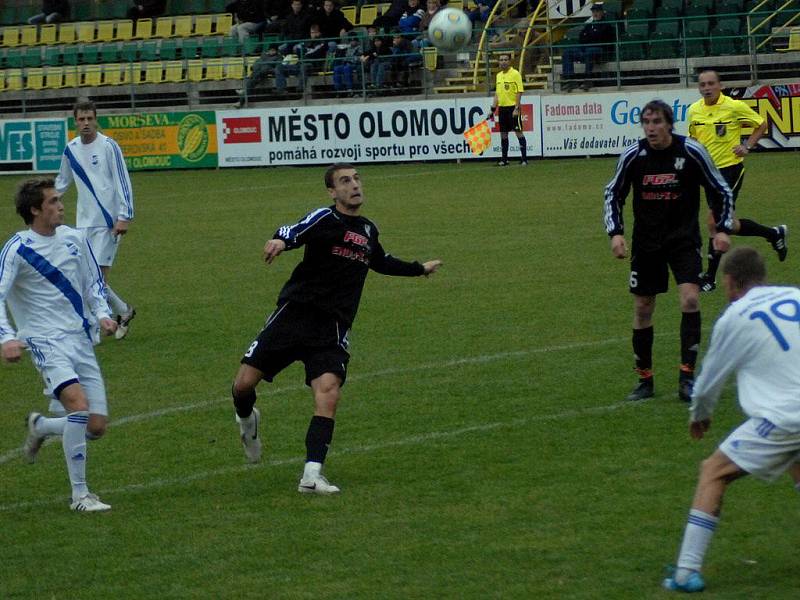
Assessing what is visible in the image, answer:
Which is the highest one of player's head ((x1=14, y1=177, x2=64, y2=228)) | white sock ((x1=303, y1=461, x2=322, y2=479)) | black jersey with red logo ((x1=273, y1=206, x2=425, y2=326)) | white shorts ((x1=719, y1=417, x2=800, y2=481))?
player's head ((x1=14, y1=177, x2=64, y2=228))

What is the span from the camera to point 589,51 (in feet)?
95.3

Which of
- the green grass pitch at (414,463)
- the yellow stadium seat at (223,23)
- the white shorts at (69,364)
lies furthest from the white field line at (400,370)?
the yellow stadium seat at (223,23)

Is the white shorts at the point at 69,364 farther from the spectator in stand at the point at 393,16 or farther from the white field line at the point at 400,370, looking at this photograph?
the spectator in stand at the point at 393,16

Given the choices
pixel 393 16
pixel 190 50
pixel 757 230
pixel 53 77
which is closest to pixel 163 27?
pixel 53 77

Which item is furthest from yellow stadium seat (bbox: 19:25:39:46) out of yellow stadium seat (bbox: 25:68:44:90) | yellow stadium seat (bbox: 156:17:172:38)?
yellow stadium seat (bbox: 25:68:44:90)

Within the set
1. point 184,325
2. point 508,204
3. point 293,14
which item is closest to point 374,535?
point 184,325

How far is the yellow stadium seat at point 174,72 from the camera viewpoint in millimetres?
35531

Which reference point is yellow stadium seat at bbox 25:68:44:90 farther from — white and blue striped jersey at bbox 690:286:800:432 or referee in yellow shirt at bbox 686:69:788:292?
white and blue striped jersey at bbox 690:286:800:432

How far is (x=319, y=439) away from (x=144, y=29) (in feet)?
113

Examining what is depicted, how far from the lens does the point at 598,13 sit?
30234 mm

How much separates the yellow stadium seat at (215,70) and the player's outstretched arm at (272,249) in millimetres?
28199

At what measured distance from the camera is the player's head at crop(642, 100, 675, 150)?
8.91 m

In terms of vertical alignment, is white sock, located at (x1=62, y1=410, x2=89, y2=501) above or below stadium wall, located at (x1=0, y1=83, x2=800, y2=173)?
below

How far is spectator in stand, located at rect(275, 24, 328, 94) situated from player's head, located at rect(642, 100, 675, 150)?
23817 millimetres
